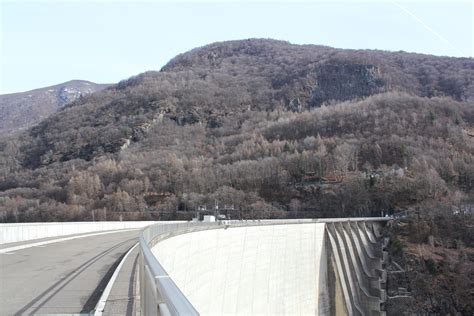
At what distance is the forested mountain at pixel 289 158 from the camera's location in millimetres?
82562

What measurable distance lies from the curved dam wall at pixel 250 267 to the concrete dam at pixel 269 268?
0.14ft

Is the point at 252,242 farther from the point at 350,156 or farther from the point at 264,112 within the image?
the point at 264,112

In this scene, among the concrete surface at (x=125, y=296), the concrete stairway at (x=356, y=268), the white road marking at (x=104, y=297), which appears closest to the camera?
the white road marking at (x=104, y=297)

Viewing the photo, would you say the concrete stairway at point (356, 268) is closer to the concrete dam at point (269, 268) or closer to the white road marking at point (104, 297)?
the concrete dam at point (269, 268)

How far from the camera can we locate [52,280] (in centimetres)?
1174

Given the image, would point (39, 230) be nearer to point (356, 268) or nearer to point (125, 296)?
point (125, 296)

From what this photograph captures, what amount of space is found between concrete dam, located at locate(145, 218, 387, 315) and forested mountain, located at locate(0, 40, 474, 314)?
321 inches

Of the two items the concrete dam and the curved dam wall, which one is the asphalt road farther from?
the curved dam wall

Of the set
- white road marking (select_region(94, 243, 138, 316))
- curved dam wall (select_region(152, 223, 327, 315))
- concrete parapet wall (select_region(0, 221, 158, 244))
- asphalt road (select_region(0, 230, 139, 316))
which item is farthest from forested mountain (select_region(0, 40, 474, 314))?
white road marking (select_region(94, 243, 138, 316))

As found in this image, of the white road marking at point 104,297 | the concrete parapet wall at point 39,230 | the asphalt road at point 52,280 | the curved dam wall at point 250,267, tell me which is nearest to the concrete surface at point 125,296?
the white road marking at point 104,297

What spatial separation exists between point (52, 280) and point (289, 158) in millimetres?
110501

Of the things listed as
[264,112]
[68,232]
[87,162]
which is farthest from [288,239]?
[264,112]

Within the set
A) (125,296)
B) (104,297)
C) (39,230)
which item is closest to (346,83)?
(39,230)

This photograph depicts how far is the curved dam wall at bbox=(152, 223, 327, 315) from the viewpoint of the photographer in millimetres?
20000
